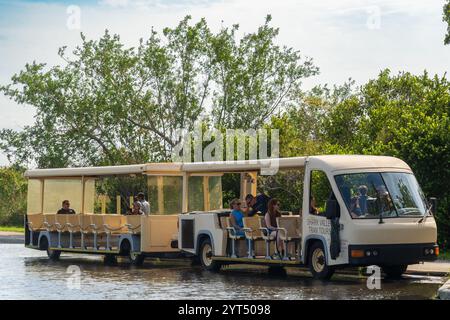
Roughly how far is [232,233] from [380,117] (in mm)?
20851

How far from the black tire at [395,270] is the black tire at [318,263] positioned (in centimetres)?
133

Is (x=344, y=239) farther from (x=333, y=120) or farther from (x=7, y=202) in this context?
(x=7, y=202)

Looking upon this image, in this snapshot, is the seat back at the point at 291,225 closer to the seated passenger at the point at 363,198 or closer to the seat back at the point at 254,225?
the seat back at the point at 254,225

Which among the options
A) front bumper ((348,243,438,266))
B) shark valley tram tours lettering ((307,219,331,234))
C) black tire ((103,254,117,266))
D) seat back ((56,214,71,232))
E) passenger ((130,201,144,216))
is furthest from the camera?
seat back ((56,214,71,232))

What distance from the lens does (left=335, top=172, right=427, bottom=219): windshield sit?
68.9 feet

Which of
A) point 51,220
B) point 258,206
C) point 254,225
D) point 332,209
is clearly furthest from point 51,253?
point 332,209

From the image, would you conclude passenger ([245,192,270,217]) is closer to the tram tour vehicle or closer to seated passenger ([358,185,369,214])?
the tram tour vehicle

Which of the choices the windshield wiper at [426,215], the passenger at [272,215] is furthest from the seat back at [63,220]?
the windshield wiper at [426,215]

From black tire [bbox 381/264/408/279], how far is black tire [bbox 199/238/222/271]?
4758 millimetres

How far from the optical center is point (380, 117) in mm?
44375

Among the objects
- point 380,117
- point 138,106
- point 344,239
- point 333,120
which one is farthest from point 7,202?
point 344,239

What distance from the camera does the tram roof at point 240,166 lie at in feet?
71.3
